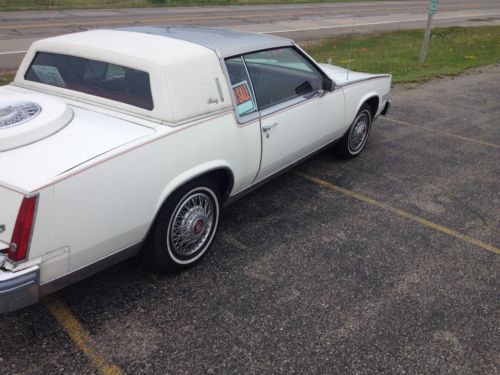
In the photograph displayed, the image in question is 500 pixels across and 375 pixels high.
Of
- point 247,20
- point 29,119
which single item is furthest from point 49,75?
point 247,20

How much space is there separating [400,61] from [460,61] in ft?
6.31

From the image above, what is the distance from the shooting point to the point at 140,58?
3.29 m

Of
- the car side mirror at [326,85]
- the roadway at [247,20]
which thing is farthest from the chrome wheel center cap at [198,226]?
the roadway at [247,20]

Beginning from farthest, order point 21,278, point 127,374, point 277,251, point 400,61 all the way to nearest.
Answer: point 400,61
point 277,251
point 127,374
point 21,278

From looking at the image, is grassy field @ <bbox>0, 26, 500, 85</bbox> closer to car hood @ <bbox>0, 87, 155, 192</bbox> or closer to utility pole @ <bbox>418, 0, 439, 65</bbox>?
utility pole @ <bbox>418, 0, 439, 65</bbox>

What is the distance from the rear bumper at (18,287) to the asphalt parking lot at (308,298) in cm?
41

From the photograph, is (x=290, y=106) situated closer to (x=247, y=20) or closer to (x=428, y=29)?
(x=428, y=29)

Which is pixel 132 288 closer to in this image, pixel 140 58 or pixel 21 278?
pixel 21 278

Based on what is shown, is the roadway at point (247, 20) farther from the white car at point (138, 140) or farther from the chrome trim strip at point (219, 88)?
the chrome trim strip at point (219, 88)

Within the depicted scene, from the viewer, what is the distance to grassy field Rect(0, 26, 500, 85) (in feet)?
35.6

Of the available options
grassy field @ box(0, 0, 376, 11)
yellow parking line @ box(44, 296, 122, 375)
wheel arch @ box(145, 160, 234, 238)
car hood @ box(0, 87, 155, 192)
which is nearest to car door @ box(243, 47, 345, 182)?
wheel arch @ box(145, 160, 234, 238)

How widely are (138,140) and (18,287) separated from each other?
42.1 inches

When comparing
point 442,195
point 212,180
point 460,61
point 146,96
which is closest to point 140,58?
point 146,96

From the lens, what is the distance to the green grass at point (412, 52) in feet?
35.9
